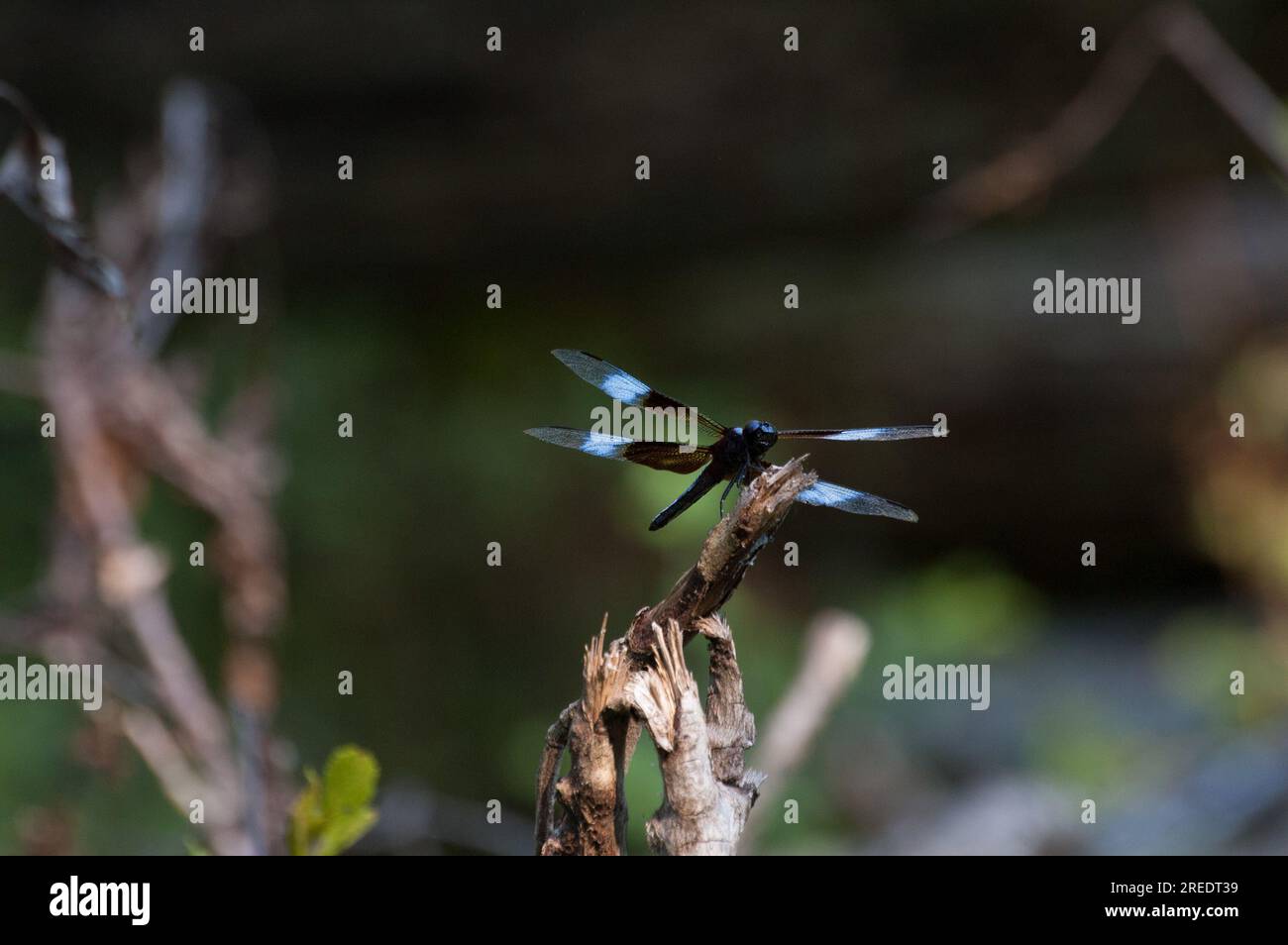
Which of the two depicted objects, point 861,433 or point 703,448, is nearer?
point 703,448

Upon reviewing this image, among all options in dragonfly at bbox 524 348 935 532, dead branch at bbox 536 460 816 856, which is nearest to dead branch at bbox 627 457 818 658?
dead branch at bbox 536 460 816 856

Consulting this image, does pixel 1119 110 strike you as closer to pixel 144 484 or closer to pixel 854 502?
pixel 854 502

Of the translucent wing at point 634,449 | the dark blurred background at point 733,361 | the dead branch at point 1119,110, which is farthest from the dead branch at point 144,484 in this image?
the dead branch at point 1119,110

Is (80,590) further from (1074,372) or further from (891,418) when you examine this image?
(1074,372)

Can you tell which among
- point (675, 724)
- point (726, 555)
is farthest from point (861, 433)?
point (675, 724)

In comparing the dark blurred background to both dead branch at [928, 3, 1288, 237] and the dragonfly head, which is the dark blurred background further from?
the dragonfly head
